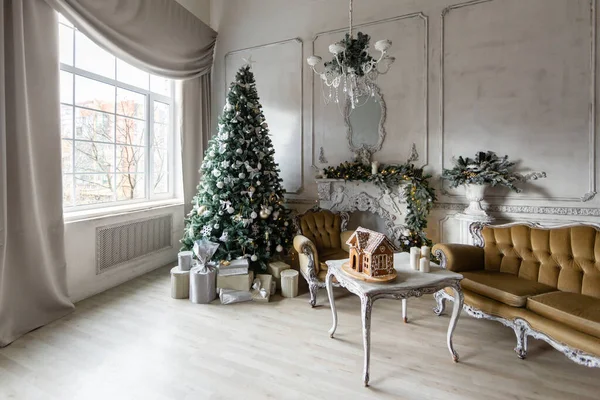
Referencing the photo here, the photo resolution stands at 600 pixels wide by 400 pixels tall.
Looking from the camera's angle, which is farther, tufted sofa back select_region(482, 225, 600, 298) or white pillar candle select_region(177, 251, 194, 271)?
white pillar candle select_region(177, 251, 194, 271)

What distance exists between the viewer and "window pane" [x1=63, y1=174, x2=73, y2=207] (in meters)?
3.59

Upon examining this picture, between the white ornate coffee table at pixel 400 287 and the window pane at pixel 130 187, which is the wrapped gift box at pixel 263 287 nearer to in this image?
the white ornate coffee table at pixel 400 287

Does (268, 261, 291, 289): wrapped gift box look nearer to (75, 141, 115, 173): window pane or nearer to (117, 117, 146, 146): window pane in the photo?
(75, 141, 115, 173): window pane

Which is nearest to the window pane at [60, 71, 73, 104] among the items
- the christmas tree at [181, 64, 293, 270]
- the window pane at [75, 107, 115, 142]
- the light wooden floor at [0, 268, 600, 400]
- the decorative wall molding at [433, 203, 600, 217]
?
the window pane at [75, 107, 115, 142]

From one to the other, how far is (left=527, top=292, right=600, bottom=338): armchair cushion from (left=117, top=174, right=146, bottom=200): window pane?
475 cm

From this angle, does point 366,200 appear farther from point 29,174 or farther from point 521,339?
point 29,174

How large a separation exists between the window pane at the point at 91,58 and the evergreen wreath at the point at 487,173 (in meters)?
4.53

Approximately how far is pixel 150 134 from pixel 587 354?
532cm

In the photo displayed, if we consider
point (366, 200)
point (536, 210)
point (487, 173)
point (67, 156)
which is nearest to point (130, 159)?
point (67, 156)

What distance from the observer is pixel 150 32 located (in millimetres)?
4184

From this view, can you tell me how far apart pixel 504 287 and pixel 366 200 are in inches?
81.2

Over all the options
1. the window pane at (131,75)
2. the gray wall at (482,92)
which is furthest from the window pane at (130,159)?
the gray wall at (482,92)

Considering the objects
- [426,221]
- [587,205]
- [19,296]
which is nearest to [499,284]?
[426,221]

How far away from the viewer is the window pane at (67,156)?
3.55 meters
